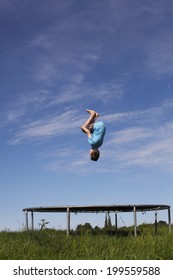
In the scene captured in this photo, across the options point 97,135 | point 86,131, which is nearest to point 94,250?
point 97,135

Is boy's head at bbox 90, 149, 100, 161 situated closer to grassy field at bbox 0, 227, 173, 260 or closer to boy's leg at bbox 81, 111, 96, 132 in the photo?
boy's leg at bbox 81, 111, 96, 132

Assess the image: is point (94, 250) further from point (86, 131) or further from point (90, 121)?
point (90, 121)

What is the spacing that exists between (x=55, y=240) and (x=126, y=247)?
199cm

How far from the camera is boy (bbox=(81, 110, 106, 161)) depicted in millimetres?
10125

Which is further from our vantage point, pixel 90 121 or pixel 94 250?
pixel 90 121

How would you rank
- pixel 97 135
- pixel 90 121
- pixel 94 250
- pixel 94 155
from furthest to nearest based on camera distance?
pixel 90 121, pixel 94 155, pixel 97 135, pixel 94 250

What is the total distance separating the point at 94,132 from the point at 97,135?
0.39 feet

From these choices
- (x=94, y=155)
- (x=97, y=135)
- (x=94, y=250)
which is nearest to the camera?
(x=94, y=250)

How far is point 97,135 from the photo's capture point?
1013cm

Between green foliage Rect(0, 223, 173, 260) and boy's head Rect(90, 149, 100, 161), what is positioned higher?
boy's head Rect(90, 149, 100, 161)

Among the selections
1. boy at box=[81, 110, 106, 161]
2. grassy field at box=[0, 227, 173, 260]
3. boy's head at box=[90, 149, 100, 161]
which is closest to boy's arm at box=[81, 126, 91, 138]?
boy at box=[81, 110, 106, 161]
